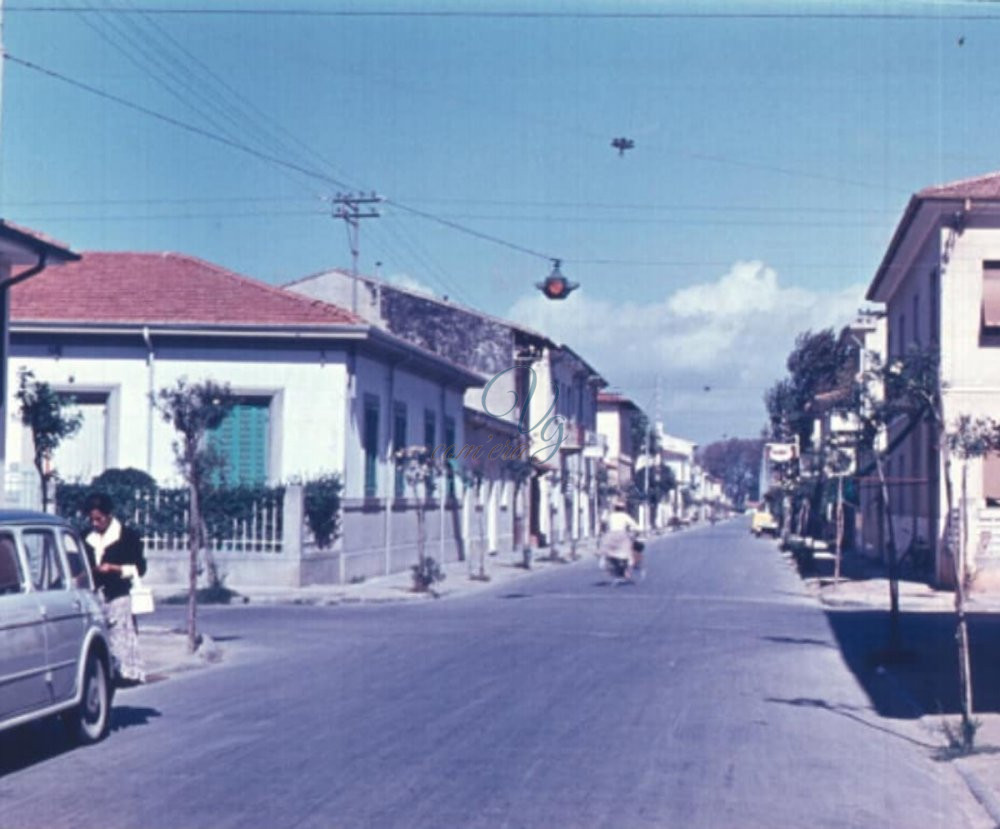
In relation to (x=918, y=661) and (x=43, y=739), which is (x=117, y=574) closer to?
(x=43, y=739)

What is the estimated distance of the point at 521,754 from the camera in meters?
10.7

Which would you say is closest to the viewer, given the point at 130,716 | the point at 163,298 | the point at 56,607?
the point at 56,607

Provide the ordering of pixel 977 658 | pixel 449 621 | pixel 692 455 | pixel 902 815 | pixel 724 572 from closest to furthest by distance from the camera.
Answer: pixel 902 815
pixel 977 658
pixel 449 621
pixel 724 572
pixel 692 455

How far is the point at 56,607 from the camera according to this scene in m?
10.9

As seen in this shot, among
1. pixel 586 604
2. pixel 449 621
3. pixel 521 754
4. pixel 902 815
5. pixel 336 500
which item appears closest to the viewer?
pixel 902 815

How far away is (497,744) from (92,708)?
10.2 ft

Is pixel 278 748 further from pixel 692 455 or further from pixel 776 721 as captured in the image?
pixel 692 455

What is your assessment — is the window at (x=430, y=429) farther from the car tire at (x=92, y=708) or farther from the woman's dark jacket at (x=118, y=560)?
the car tire at (x=92, y=708)

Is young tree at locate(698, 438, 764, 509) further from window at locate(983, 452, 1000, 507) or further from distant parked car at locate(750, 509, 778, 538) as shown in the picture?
window at locate(983, 452, 1000, 507)

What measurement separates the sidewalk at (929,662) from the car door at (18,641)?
6184mm

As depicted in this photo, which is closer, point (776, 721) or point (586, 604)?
point (776, 721)

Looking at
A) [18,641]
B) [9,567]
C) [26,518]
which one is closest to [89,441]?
[26,518]

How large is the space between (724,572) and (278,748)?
30.2 meters

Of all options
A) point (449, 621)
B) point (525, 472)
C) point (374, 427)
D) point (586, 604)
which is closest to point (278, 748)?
point (449, 621)
